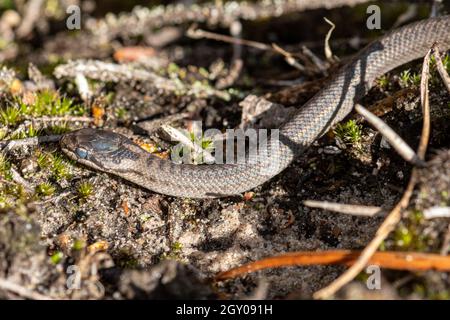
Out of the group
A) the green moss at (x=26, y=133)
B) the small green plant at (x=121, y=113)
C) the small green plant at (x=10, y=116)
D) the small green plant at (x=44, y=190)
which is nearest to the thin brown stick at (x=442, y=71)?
the small green plant at (x=121, y=113)

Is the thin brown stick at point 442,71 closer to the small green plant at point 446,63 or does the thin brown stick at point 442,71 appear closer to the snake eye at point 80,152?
the small green plant at point 446,63

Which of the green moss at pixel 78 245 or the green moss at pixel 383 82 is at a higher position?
the green moss at pixel 383 82

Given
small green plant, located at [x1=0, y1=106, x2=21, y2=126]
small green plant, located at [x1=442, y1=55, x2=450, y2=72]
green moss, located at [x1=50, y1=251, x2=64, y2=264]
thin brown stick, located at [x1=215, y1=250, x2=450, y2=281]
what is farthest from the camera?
small green plant, located at [x1=0, y1=106, x2=21, y2=126]

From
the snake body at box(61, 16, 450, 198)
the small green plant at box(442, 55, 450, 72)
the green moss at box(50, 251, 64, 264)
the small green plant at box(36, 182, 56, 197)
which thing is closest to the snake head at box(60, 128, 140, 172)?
the snake body at box(61, 16, 450, 198)

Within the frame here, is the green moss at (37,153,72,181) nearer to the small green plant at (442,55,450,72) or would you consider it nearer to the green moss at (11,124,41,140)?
the green moss at (11,124,41,140)

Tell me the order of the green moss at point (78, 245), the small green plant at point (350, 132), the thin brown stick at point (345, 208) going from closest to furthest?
the thin brown stick at point (345, 208), the green moss at point (78, 245), the small green plant at point (350, 132)

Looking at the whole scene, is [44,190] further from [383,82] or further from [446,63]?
[446,63]
